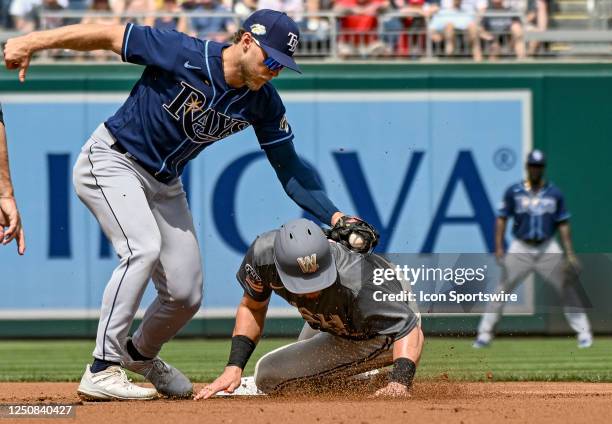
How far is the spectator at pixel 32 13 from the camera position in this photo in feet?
42.0

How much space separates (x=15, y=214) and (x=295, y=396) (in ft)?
6.09

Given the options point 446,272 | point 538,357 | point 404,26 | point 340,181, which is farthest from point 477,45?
point 446,272

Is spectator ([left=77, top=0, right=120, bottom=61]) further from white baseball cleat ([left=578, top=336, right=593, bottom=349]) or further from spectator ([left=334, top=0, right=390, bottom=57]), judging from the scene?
white baseball cleat ([left=578, top=336, right=593, bottom=349])

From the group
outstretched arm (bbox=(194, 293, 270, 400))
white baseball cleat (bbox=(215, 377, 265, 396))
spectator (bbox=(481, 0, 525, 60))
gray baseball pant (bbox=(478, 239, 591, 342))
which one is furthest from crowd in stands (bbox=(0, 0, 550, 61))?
outstretched arm (bbox=(194, 293, 270, 400))

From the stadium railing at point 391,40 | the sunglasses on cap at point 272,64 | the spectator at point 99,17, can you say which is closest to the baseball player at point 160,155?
the sunglasses on cap at point 272,64

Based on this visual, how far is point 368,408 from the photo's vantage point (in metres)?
5.41

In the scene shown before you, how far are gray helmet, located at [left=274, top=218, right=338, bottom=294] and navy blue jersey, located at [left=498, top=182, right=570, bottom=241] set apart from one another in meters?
6.30

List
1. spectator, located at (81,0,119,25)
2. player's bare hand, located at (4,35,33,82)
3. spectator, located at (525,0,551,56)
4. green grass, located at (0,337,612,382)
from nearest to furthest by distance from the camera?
player's bare hand, located at (4,35,33,82)
green grass, located at (0,337,612,382)
spectator, located at (81,0,119,25)
spectator, located at (525,0,551,56)

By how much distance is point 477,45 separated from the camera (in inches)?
509

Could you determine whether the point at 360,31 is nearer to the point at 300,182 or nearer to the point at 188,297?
the point at 300,182

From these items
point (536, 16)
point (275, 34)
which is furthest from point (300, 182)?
point (536, 16)

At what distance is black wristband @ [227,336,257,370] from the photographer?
585 cm

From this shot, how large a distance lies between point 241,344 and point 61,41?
67.1 inches

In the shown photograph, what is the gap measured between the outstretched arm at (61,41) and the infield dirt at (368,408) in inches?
64.0
